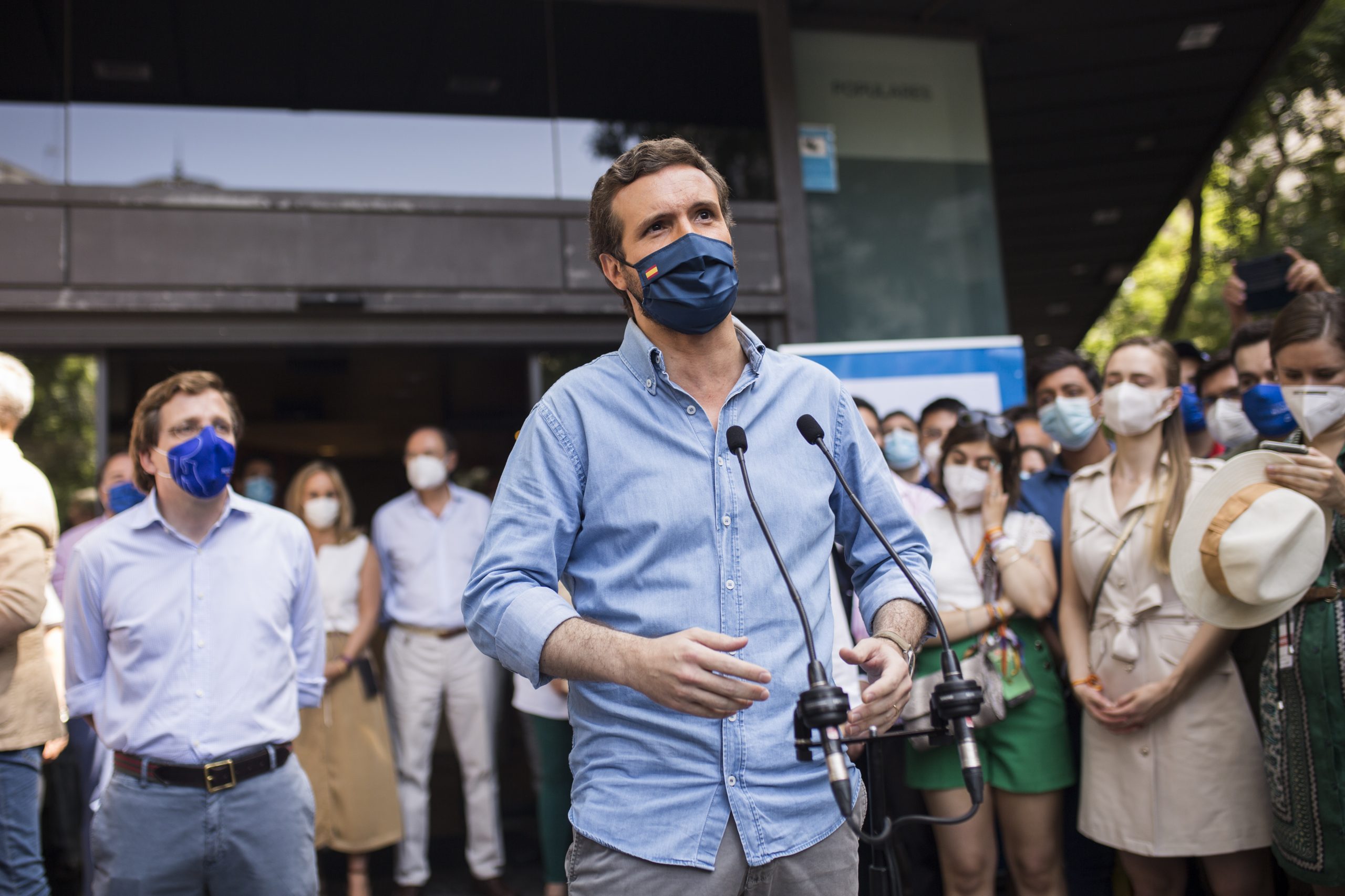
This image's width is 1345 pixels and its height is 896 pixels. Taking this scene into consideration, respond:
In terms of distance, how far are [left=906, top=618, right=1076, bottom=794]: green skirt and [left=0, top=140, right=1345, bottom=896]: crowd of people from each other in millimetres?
12

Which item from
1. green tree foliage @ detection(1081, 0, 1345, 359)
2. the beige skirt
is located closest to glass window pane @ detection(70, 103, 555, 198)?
the beige skirt

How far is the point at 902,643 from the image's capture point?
179 centimetres

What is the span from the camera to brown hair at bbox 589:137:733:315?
201cm

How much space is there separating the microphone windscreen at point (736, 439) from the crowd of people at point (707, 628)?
0.41 ft

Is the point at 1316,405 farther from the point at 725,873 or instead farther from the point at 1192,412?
the point at 725,873

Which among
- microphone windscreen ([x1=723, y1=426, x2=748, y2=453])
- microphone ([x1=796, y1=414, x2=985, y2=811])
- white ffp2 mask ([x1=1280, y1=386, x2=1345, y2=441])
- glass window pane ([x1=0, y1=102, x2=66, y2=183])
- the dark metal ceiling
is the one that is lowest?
microphone ([x1=796, y1=414, x2=985, y2=811])

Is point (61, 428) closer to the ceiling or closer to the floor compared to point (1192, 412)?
closer to the ceiling

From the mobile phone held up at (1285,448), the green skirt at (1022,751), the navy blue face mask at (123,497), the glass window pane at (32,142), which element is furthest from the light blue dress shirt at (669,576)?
the glass window pane at (32,142)

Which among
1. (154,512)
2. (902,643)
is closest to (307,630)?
(154,512)

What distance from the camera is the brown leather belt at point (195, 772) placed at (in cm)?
293

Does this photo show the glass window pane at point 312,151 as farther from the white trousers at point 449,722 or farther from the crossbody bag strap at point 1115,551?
the crossbody bag strap at point 1115,551

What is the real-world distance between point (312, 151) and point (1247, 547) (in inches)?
206

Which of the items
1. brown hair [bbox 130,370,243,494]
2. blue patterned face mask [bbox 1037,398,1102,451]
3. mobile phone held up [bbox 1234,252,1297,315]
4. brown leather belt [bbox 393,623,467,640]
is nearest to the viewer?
brown hair [bbox 130,370,243,494]

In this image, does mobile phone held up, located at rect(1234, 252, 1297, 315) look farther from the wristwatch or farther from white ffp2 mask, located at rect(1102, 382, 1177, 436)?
the wristwatch
